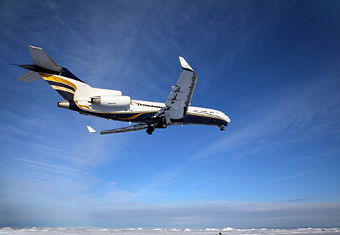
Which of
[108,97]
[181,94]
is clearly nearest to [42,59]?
[108,97]

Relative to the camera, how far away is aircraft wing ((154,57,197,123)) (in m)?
18.4

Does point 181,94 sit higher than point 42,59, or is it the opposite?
point 42,59

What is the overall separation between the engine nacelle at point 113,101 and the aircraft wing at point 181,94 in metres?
3.95

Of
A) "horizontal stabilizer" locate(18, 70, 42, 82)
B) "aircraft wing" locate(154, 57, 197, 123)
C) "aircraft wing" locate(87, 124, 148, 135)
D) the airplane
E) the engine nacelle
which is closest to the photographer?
"aircraft wing" locate(154, 57, 197, 123)

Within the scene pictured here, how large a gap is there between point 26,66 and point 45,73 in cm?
147

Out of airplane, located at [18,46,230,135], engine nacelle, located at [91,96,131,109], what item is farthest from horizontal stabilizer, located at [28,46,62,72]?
engine nacelle, located at [91,96,131,109]

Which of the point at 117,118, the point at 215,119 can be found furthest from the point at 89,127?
the point at 215,119

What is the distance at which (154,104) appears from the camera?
26.0 metres

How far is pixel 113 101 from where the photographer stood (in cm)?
2147

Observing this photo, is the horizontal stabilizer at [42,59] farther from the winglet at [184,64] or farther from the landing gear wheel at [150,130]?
the landing gear wheel at [150,130]

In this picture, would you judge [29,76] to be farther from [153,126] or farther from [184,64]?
[153,126]

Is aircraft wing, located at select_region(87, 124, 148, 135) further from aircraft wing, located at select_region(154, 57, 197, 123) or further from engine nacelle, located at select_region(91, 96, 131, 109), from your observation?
engine nacelle, located at select_region(91, 96, 131, 109)

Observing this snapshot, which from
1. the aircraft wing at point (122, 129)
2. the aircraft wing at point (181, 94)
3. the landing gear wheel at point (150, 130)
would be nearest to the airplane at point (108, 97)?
the aircraft wing at point (181, 94)

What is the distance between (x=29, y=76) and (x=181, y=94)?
13189 mm
